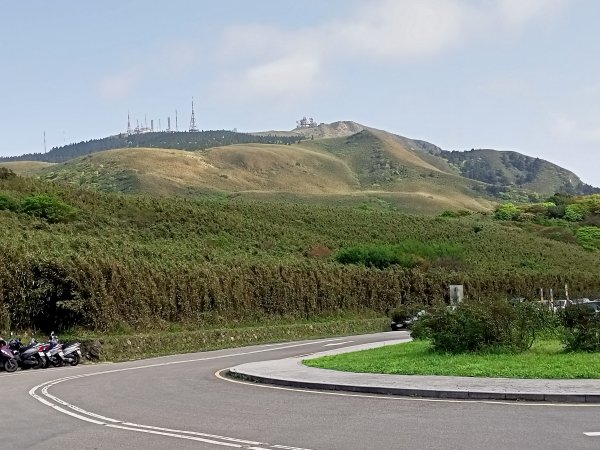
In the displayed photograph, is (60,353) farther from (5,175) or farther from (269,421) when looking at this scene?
(5,175)

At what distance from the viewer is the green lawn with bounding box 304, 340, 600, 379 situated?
17.0 metres

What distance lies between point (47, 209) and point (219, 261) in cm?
1445

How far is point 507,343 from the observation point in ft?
69.7

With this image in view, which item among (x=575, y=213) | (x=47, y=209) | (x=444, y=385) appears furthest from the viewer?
(x=575, y=213)

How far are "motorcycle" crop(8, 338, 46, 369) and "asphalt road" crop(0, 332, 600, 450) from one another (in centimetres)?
906

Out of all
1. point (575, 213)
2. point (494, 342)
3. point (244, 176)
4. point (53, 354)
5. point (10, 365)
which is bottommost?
point (10, 365)

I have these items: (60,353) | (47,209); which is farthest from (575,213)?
(60,353)

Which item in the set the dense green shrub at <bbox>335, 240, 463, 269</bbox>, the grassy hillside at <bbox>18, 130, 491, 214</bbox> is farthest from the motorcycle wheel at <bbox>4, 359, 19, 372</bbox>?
the grassy hillside at <bbox>18, 130, 491, 214</bbox>

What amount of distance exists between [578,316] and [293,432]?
11.6 m

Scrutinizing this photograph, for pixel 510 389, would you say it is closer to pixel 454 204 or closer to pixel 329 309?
pixel 329 309

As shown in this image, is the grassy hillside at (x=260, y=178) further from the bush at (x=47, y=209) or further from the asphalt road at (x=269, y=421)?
the asphalt road at (x=269, y=421)

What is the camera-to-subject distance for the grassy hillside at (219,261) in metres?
35.4

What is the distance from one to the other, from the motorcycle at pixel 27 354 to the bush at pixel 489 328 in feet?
48.0

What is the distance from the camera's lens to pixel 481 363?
19.0 m
